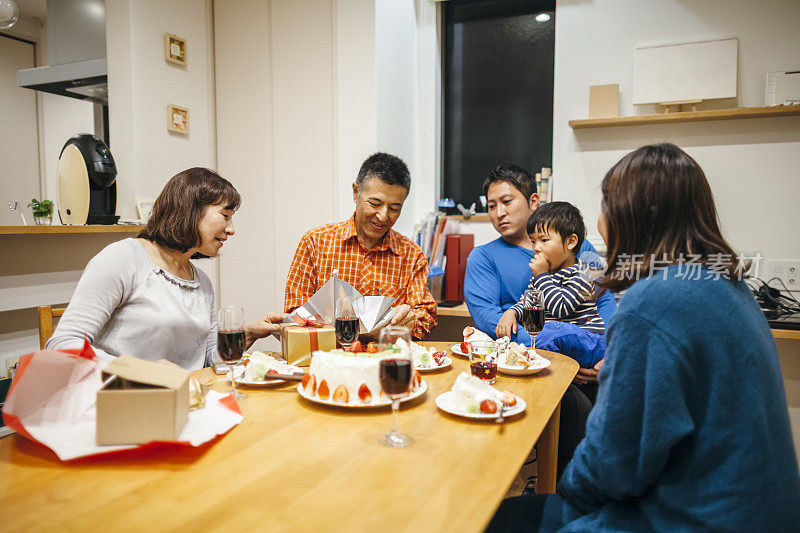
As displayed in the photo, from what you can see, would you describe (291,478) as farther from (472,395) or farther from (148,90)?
(148,90)

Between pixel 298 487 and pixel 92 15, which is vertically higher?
pixel 92 15

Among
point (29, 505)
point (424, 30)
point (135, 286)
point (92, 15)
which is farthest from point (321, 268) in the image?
point (92, 15)

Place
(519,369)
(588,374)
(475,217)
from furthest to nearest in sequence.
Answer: (475,217) → (588,374) → (519,369)

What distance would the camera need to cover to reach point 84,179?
2.45 metres

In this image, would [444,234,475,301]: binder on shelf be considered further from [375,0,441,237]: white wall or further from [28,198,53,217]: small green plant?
[28,198,53,217]: small green plant

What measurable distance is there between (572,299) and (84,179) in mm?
2294

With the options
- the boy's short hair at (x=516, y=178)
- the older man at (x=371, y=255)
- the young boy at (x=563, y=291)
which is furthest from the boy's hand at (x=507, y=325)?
the boy's short hair at (x=516, y=178)

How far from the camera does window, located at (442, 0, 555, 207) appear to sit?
3.31 metres

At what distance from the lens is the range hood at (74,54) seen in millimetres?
2973

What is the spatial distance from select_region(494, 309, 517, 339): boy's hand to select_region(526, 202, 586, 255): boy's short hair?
44 centimetres

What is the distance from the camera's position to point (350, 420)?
1.16 metres

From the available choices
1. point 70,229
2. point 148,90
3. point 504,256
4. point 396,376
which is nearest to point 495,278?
point 504,256

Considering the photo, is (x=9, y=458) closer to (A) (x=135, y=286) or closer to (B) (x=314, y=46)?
(A) (x=135, y=286)

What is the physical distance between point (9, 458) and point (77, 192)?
186cm
